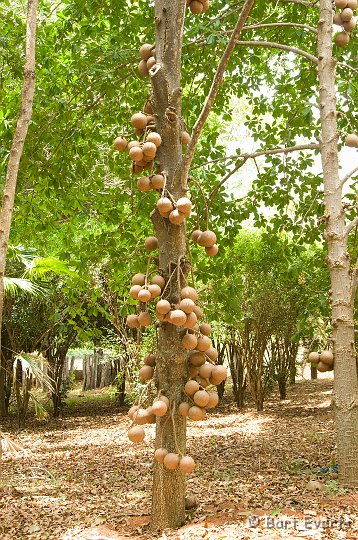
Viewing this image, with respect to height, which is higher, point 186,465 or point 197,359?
point 197,359

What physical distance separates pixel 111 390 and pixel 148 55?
12.4 metres

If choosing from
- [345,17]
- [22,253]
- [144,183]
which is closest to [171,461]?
[144,183]

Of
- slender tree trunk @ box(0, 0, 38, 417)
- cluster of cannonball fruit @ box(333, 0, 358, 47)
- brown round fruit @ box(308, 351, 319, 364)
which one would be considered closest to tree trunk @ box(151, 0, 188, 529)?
slender tree trunk @ box(0, 0, 38, 417)

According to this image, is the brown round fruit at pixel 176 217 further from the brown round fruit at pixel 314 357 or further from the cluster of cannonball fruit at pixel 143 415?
the brown round fruit at pixel 314 357

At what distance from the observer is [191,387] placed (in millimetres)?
3182

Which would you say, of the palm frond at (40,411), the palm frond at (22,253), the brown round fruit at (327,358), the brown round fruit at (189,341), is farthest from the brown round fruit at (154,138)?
the palm frond at (40,411)

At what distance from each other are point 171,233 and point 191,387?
3.19 feet

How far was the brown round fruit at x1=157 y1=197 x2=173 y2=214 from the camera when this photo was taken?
330 cm

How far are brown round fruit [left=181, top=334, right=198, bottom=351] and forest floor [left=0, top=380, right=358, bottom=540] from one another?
1.12 metres

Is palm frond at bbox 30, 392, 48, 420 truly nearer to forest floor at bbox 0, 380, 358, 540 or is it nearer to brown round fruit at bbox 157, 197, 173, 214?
forest floor at bbox 0, 380, 358, 540

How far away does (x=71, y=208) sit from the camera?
749cm

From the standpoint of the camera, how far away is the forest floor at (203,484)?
142 inches

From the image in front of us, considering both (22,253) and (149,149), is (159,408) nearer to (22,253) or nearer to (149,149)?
(149,149)

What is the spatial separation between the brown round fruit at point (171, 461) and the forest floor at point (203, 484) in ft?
1.53
